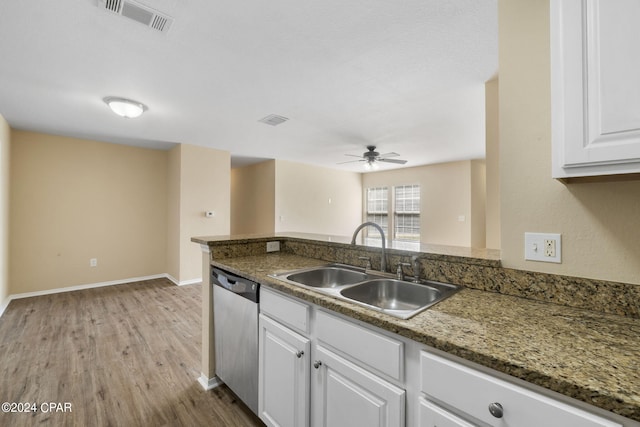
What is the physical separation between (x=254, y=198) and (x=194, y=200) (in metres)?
2.24

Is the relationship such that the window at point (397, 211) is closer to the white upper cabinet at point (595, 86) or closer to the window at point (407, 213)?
the window at point (407, 213)

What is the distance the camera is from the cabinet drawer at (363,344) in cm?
95

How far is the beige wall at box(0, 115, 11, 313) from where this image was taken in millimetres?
3438

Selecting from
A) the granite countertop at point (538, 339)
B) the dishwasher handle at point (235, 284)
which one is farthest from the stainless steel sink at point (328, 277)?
the granite countertop at point (538, 339)

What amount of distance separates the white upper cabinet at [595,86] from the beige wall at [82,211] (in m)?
5.80

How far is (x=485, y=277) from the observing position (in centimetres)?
130

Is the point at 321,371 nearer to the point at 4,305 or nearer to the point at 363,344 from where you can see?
the point at 363,344

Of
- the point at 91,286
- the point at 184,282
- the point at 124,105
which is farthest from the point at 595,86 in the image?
the point at 91,286

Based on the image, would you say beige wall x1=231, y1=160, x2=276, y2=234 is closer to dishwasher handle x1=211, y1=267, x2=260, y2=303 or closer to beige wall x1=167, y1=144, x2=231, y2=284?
beige wall x1=167, y1=144, x2=231, y2=284

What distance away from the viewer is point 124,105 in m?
2.88

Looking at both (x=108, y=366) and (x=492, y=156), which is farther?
(x=492, y=156)

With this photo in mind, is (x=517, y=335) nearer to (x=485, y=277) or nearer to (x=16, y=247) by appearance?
(x=485, y=277)

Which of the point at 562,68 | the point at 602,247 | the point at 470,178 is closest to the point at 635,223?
the point at 602,247

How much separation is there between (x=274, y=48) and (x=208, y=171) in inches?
139
